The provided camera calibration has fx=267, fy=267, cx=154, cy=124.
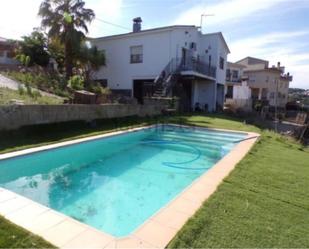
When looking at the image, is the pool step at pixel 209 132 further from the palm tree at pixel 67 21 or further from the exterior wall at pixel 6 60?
the exterior wall at pixel 6 60

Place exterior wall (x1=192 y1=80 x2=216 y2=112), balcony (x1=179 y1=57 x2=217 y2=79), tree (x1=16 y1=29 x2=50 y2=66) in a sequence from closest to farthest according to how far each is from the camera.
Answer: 1. balcony (x1=179 y1=57 x2=217 y2=79)
2. tree (x1=16 y1=29 x2=50 y2=66)
3. exterior wall (x1=192 y1=80 x2=216 y2=112)

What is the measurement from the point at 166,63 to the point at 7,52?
1517 centimetres

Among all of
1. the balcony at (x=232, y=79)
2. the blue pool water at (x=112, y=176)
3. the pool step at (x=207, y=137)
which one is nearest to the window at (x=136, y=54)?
the pool step at (x=207, y=137)

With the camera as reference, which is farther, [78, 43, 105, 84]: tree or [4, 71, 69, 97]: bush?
[78, 43, 105, 84]: tree

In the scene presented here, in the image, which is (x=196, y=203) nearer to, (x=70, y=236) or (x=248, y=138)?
(x=70, y=236)

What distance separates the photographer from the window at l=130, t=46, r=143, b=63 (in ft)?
70.4

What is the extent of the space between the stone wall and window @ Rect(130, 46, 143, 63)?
7.92 metres

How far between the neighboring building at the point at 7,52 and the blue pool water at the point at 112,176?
17.0m

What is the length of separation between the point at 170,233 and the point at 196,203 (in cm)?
100

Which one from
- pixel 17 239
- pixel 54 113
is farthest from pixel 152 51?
pixel 17 239

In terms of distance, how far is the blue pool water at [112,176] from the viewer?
4805 mm

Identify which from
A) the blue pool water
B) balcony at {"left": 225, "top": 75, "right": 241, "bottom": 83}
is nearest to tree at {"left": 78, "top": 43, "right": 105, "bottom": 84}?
the blue pool water

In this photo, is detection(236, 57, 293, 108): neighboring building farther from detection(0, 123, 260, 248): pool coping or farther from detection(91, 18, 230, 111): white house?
detection(0, 123, 260, 248): pool coping

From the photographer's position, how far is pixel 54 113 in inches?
398
